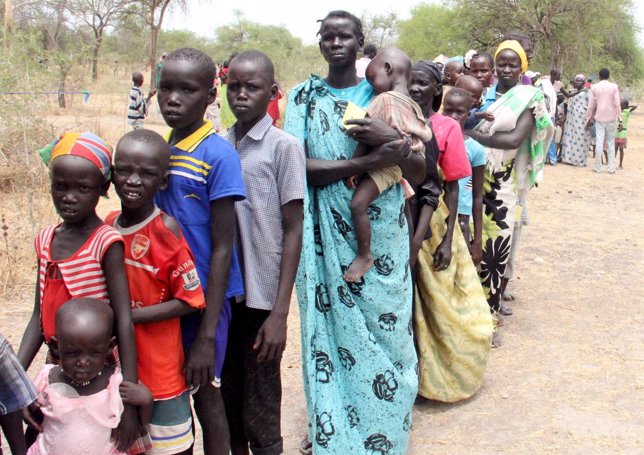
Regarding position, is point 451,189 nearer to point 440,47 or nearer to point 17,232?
point 17,232

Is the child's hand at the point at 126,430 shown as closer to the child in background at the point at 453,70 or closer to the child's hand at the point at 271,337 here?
the child's hand at the point at 271,337

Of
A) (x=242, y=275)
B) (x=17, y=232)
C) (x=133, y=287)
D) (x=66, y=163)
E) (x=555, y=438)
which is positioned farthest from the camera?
(x=17, y=232)

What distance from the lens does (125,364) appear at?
73.1 inches

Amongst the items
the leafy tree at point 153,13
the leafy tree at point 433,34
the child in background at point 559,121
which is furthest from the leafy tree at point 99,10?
the child in background at point 559,121

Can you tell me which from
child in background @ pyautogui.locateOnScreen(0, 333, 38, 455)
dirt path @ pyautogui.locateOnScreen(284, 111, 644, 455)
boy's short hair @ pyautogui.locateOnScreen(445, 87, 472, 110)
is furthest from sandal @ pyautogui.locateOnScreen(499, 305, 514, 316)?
child in background @ pyautogui.locateOnScreen(0, 333, 38, 455)

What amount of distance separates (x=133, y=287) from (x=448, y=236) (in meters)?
1.74

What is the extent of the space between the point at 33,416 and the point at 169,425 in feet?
1.25

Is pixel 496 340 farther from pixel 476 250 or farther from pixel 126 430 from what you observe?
pixel 126 430

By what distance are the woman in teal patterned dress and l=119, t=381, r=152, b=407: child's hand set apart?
2.60ft

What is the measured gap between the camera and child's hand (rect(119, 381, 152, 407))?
1862 mm

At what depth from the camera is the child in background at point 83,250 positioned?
71.4 inches

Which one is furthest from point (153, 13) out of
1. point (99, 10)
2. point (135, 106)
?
point (135, 106)

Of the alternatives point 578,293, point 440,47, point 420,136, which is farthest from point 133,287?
point 440,47

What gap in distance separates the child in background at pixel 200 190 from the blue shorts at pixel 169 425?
0.08 metres
